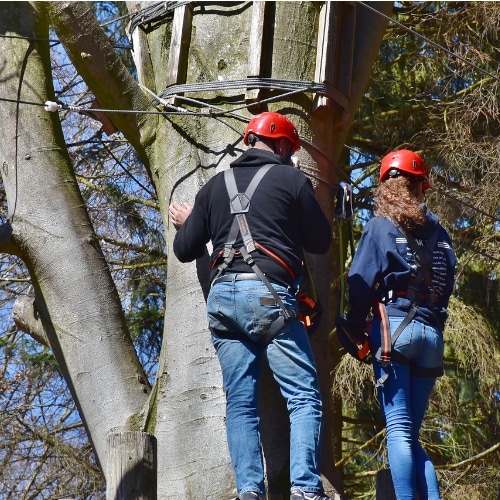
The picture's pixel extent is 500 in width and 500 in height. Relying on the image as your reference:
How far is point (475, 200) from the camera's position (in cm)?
804

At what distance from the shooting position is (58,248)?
5262 millimetres

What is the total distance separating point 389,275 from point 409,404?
0.58 m

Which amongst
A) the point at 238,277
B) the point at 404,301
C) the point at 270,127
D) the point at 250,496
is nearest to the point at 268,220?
the point at 238,277

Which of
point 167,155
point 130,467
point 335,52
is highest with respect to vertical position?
point 335,52

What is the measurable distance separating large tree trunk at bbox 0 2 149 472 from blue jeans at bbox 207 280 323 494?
102 cm

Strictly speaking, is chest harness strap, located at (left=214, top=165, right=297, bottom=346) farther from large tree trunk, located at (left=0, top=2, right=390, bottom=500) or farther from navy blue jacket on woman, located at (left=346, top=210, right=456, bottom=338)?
large tree trunk, located at (left=0, top=2, right=390, bottom=500)

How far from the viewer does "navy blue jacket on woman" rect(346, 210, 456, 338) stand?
178 inches

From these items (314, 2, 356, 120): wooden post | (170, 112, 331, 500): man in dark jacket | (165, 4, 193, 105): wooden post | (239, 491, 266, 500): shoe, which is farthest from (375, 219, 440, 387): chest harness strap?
(165, 4, 193, 105): wooden post

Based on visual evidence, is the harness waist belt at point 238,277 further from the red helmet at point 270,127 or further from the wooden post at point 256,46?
the wooden post at point 256,46

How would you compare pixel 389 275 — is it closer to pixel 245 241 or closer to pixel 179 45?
pixel 245 241

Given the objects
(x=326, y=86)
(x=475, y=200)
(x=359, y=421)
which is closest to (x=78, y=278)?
(x=326, y=86)

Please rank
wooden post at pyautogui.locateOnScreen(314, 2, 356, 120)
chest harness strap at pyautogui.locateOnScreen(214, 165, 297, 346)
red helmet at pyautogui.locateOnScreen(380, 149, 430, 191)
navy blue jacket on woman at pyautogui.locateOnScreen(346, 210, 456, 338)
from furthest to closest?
wooden post at pyautogui.locateOnScreen(314, 2, 356, 120), red helmet at pyautogui.locateOnScreen(380, 149, 430, 191), navy blue jacket on woman at pyautogui.locateOnScreen(346, 210, 456, 338), chest harness strap at pyautogui.locateOnScreen(214, 165, 297, 346)

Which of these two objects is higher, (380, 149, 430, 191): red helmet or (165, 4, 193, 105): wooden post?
(165, 4, 193, 105): wooden post

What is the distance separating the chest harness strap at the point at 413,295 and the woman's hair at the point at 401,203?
42 mm
